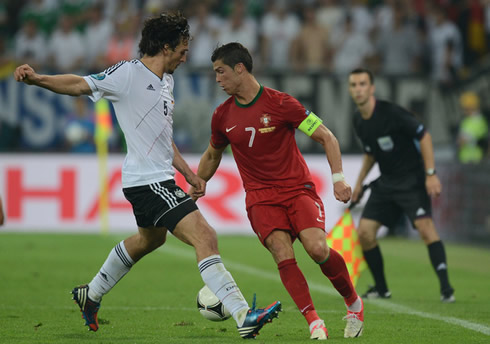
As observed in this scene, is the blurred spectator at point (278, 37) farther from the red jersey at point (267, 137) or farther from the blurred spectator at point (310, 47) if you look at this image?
the red jersey at point (267, 137)

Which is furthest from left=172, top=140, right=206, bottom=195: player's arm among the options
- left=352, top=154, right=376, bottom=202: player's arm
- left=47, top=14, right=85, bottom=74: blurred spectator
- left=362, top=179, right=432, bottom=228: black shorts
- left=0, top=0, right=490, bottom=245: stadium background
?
left=47, top=14, right=85, bottom=74: blurred spectator

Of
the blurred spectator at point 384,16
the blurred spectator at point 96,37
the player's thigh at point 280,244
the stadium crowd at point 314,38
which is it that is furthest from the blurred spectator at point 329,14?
the player's thigh at point 280,244

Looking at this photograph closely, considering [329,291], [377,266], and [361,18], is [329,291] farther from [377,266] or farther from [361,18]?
[361,18]

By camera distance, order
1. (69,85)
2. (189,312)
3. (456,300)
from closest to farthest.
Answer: (69,85)
(189,312)
(456,300)

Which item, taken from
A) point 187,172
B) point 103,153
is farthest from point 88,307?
point 103,153

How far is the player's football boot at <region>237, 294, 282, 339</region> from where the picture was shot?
20.5ft

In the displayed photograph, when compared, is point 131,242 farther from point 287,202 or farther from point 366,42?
point 366,42

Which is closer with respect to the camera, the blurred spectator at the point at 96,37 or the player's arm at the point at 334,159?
the player's arm at the point at 334,159

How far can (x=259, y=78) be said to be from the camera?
19.4m

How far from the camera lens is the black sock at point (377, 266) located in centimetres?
968

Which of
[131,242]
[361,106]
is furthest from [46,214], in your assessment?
[131,242]

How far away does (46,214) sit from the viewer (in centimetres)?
1802

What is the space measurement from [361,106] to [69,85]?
162 inches

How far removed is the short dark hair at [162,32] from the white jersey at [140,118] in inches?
6.7
